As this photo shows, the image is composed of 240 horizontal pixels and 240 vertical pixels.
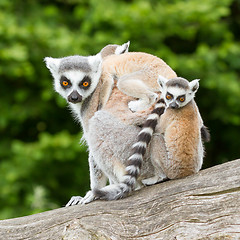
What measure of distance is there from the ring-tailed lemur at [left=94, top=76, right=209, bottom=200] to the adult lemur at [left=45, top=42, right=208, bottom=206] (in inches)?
0.9

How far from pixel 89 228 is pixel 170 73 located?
1.92 metres

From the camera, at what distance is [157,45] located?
9.05 m

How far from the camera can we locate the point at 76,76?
5.08 m

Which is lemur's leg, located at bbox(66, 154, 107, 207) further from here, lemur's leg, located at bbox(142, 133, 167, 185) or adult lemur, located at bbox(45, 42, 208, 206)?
lemur's leg, located at bbox(142, 133, 167, 185)

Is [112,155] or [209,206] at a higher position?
[112,155]

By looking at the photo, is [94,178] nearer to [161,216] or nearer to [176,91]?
[161,216]

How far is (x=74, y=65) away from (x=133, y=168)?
1.58 m

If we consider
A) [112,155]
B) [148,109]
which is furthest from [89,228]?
[148,109]

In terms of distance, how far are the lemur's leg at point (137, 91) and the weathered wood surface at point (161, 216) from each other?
34.7 inches

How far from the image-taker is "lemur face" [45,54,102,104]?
16.2 ft

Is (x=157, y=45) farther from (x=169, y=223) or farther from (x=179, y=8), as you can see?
(x=169, y=223)

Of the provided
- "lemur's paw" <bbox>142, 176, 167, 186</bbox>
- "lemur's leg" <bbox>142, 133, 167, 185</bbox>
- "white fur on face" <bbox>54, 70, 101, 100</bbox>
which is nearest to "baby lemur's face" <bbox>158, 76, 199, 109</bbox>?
"lemur's leg" <bbox>142, 133, 167, 185</bbox>

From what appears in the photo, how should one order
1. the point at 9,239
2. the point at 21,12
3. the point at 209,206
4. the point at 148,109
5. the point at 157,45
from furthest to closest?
the point at 21,12, the point at 157,45, the point at 148,109, the point at 9,239, the point at 209,206

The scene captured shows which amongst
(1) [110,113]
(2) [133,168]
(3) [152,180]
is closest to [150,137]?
(2) [133,168]
